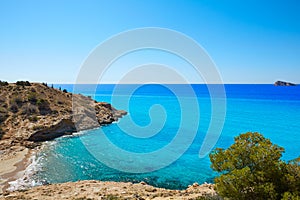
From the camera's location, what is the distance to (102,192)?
20.6 metres

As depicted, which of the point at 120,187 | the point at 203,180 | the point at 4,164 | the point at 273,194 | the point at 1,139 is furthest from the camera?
the point at 1,139

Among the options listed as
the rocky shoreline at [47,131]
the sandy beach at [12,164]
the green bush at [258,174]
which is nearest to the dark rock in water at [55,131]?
the rocky shoreline at [47,131]

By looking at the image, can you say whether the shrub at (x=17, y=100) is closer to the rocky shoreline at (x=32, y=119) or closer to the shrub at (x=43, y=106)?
the rocky shoreline at (x=32, y=119)

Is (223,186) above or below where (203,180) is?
above

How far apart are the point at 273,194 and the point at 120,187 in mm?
15039

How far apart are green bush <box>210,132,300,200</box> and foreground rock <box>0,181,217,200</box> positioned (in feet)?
20.5

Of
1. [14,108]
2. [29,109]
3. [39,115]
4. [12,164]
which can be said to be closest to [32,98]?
[29,109]

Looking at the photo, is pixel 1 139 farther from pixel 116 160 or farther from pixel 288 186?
pixel 288 186

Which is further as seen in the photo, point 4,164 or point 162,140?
point 162,140

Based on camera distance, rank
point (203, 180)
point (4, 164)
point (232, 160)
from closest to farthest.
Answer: point (232, 160) < point (203, 180) < point (4, 164)

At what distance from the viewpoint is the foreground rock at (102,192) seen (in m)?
19.1

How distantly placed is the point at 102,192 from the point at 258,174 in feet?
46.1

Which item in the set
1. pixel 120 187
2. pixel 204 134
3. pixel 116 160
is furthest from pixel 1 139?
pixel 204 134

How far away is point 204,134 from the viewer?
51062 mm
